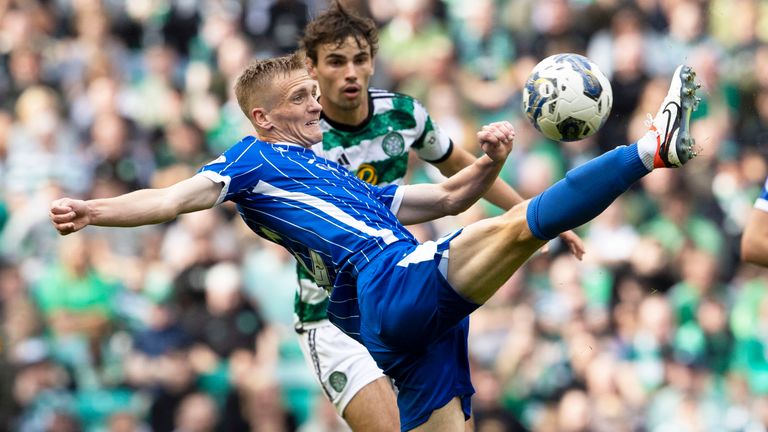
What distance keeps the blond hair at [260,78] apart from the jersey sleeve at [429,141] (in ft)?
4.20

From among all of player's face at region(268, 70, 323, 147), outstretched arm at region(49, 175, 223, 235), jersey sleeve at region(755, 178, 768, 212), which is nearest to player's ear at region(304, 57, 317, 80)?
player's face at region(268, 70, 323, 147)

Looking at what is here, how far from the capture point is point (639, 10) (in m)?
11.3

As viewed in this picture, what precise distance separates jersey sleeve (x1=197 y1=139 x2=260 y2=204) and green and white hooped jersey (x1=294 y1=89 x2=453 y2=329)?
3.92 ft

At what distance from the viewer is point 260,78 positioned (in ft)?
20.0

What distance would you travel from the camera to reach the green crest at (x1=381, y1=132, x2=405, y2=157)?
713cm

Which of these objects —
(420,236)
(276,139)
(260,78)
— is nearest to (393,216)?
(276,139)

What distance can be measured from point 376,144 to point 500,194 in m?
0.78

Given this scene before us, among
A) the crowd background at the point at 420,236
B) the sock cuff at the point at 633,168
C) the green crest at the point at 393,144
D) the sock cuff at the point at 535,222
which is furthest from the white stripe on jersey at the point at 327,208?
the crowd background at the point at 420,236

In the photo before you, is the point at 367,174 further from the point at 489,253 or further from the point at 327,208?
the point at 489,253

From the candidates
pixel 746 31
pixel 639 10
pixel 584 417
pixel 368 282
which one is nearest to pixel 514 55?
pixel 639 10

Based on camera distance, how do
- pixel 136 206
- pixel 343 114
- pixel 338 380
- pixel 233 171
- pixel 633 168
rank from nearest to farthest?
1. pixel 633 168
2. pixel 136 206
3. pixel 233 171
4. pixel 338 380
5. pixel 343 114

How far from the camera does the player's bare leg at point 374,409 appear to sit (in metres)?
6.72

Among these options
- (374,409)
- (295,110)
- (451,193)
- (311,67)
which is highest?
(311,67)

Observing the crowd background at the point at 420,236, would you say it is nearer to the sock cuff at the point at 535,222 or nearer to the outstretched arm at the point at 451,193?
the outstretched arm at the point at 451,193
